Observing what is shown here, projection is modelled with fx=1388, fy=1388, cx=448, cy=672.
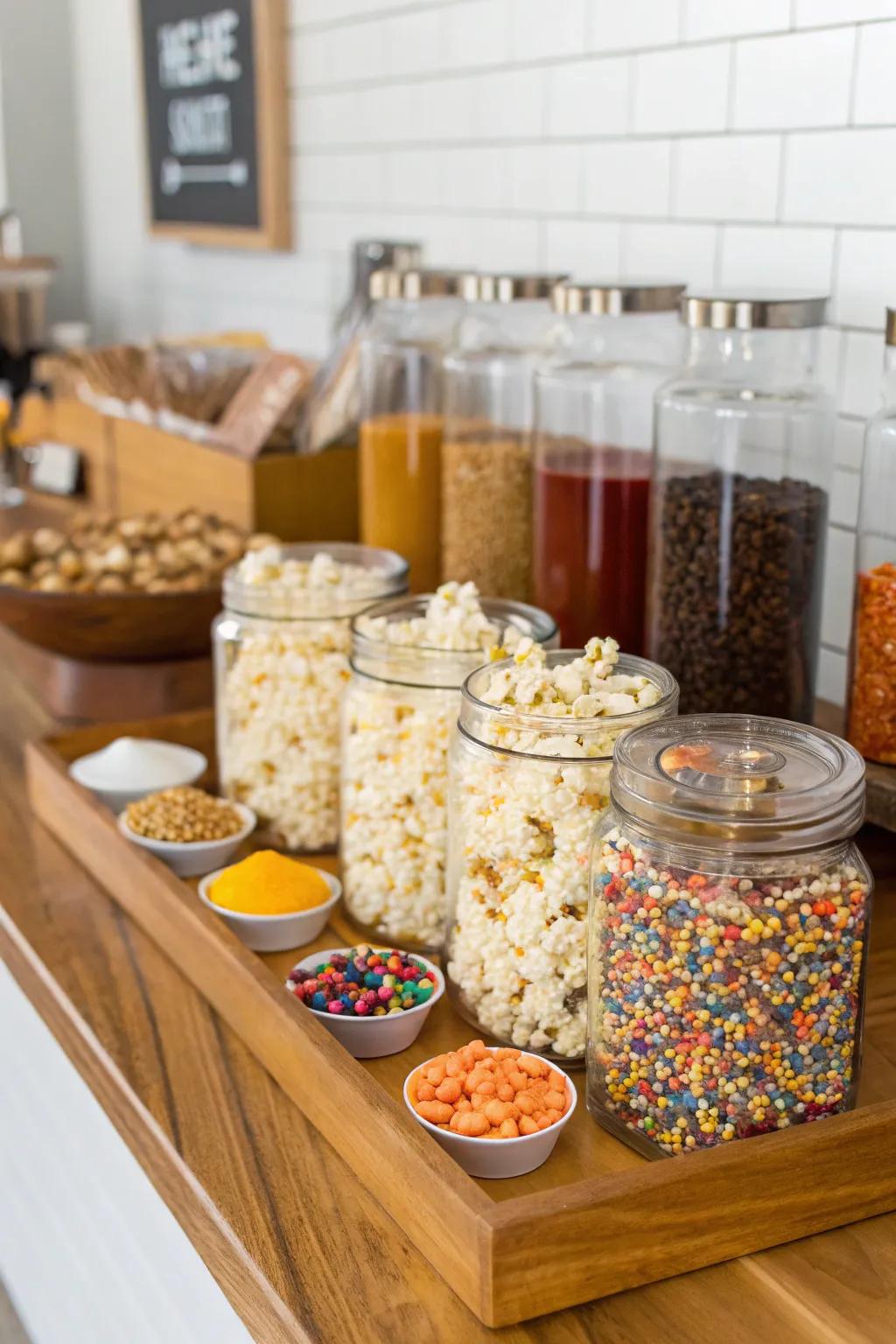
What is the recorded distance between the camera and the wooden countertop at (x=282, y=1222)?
0.70 meters

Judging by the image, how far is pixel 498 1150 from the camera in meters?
0.78

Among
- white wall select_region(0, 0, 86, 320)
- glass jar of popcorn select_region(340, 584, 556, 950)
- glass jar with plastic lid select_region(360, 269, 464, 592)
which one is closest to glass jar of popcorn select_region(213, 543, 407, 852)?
glass jar of popcorn select_region(340, 584, 556, 950)

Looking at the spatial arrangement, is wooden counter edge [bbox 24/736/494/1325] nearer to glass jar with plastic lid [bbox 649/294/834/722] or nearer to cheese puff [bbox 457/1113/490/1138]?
cheese puff [bbox 457/1113/490/1138]

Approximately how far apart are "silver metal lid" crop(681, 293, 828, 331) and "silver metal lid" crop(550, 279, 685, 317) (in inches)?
3.9

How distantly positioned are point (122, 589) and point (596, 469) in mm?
573

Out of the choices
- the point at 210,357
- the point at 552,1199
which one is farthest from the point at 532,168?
the point at 552,1199

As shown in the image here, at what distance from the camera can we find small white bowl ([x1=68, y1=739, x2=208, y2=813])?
4.18ft

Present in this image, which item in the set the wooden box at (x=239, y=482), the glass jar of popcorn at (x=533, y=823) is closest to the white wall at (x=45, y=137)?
the wooden box at (x=239, y=482)

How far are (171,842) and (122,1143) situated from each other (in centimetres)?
29

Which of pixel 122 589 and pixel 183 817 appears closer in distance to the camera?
pixel 183 817

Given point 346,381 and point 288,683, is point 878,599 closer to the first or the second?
point 288,683

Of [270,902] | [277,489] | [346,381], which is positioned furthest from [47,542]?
[270,902]

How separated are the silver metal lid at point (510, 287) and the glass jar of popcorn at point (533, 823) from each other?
1.72 feet

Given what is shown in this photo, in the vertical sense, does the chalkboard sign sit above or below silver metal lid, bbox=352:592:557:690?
above
